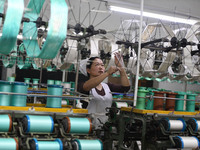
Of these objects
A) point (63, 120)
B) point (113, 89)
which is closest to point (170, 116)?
point (113, 89)

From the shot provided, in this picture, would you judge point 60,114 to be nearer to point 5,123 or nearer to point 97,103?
point 5,123

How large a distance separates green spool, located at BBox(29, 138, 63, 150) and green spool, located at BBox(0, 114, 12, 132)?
0.19 metres

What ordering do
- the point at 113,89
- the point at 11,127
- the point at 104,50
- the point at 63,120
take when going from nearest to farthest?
the point at 11,127 → the point at 63,120 → the point at 113,89 → the point at 104,50

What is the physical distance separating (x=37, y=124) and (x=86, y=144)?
40 cm

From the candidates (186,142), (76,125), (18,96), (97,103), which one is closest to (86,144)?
(76,125)

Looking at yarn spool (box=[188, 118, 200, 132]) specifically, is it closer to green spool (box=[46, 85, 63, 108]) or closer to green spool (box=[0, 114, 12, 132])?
green spool (box=[46, 85, 63, 108])

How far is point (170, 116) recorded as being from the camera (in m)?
2.99

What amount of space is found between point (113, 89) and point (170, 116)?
0.94m

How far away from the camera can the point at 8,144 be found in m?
2.00

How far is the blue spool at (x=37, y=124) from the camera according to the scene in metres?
2.15

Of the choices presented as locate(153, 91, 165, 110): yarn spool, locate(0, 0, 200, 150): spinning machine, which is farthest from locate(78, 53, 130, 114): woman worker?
locate(153, 91, 165, 110): yarn spool

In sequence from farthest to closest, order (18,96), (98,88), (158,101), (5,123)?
(98,88)
(158,101)
(18,96)
(5,123)

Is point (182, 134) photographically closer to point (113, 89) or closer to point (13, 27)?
point (113, 89)

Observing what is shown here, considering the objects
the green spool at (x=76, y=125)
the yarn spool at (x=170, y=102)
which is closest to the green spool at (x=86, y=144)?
the green spool at (x=76, y=125)
